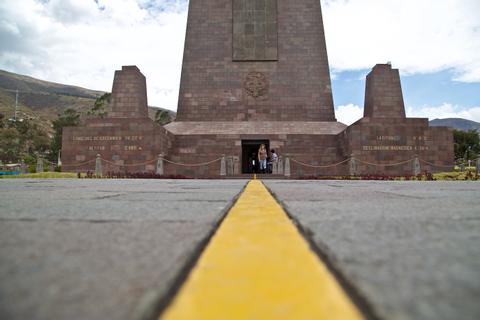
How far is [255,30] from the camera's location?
22469 millimetres

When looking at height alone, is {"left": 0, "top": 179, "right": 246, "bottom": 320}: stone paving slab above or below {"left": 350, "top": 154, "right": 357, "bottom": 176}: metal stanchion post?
below

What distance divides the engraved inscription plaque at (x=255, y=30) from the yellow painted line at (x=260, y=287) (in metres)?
22.1

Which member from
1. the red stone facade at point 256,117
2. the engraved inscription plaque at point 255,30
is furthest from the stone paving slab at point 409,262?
the engraved inscription plaque at point 255,30

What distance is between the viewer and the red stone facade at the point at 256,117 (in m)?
16.8

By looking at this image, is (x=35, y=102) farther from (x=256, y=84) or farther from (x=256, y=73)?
(x=256, y=84)

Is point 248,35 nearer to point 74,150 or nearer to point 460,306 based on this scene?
point 74,150

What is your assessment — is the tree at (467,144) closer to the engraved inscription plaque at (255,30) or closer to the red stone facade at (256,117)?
the red stone facade at (256,117)

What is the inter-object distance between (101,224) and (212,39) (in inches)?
883

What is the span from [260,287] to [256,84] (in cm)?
2174

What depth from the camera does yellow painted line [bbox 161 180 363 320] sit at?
610 mm

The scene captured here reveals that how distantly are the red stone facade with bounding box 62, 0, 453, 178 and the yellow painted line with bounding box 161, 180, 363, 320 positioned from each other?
49.1 feet

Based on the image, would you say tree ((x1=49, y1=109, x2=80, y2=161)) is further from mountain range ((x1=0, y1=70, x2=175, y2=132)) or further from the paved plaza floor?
the paved plaza floor

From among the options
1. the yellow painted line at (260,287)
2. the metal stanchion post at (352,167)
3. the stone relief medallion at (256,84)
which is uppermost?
the stone relief medallion at (256,84)

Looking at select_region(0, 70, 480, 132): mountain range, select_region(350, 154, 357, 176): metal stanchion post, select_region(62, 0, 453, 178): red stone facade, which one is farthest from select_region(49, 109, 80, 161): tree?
select_region(0, 70, 480, 132): mountain range
